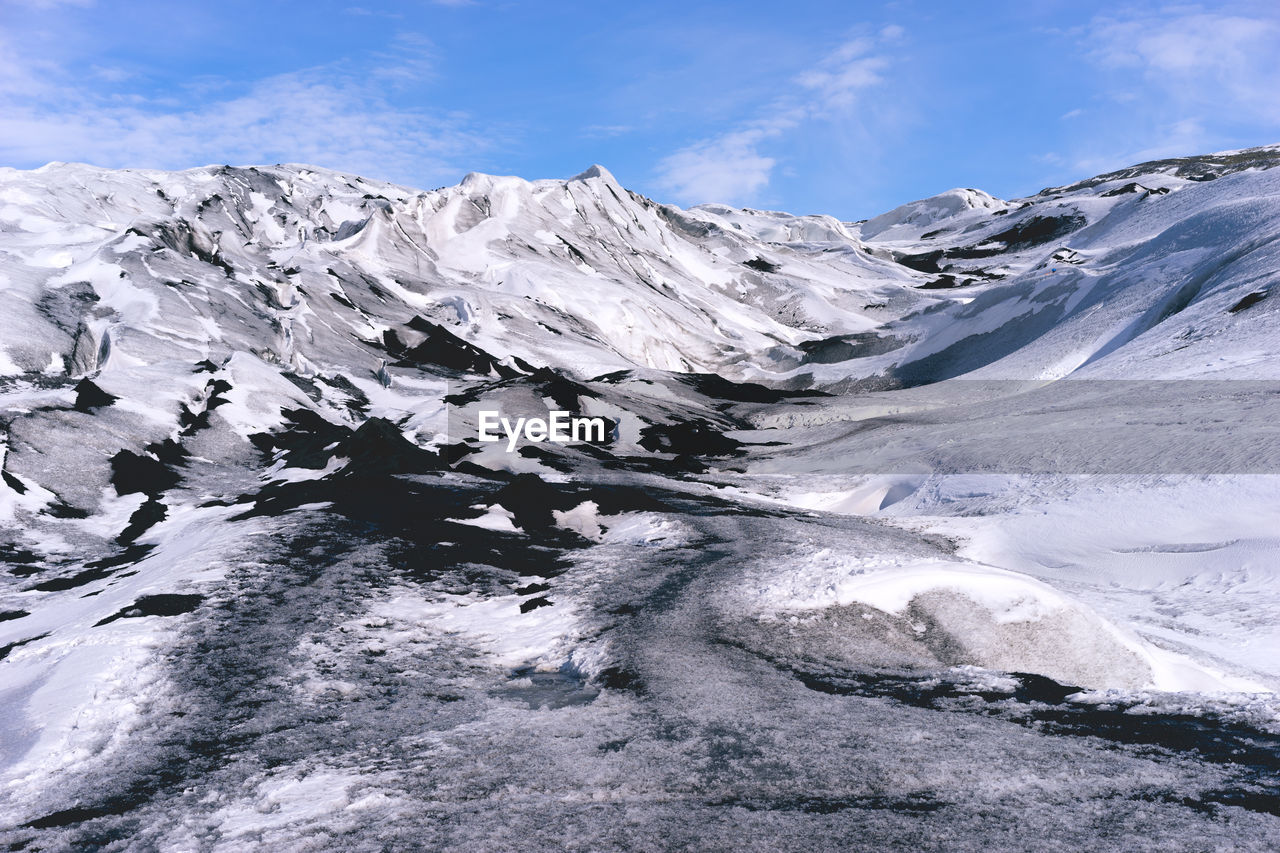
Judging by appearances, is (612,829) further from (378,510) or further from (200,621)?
(378,510)

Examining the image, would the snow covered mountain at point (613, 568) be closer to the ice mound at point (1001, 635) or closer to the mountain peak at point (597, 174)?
the ice mound at point (1001, 635)

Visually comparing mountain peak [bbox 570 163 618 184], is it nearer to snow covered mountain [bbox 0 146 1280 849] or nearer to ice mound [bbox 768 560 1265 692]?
snow covered mountain [bbox 0 146 1280 849]

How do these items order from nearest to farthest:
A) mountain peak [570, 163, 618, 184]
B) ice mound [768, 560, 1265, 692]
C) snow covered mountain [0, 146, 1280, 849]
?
1. snow covered mountain [0, 146, 1280, 849]
2. ice mound [768, 560, 1265, 692]
3. mountain peak [570, 163, 618, 184]

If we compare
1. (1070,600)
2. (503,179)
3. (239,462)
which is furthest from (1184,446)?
(503,179)

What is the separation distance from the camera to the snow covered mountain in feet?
26.3

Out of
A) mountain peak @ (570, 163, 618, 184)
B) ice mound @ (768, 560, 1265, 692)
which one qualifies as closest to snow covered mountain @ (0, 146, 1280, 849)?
ice mound @ (768, 560, 1265, 692)

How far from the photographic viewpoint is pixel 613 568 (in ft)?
58.5

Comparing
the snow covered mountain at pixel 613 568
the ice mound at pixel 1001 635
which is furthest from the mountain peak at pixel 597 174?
the ice mound at pixel 1001 635

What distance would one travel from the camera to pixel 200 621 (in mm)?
13250

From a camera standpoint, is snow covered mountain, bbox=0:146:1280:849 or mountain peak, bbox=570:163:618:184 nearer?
snow covered mountain, bbox=0:146:1280:849

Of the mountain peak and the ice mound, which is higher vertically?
the mountain peak

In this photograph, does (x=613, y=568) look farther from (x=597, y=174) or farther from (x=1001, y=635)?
(x=597, y=174)

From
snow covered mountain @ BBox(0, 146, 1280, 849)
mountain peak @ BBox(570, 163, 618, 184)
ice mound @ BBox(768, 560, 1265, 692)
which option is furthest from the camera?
mountain peak @ BBox(570, 163, 618, 184)

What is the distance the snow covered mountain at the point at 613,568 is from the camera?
803cm
